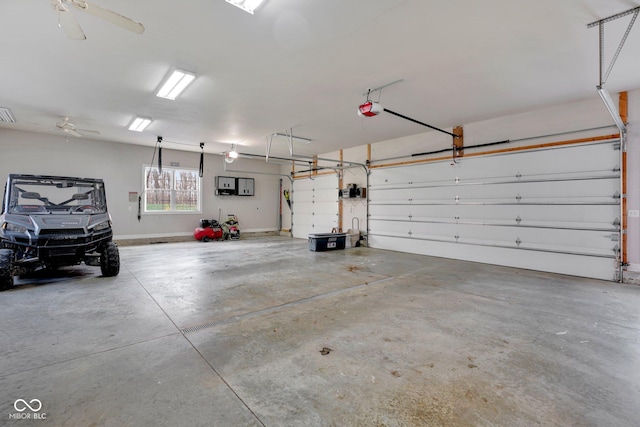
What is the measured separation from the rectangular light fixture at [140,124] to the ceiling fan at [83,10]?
4.51 m

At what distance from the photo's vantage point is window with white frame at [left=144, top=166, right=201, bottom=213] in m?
9.42

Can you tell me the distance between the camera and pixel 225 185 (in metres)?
10.8

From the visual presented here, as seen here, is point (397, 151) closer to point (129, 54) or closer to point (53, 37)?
point (129, 54)

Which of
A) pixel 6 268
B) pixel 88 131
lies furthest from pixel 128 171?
pixel 6 268

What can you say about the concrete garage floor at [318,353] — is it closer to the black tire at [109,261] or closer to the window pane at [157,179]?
the black tire at [109,261]

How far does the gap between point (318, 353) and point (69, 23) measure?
3345 mm

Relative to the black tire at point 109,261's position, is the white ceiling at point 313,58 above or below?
above

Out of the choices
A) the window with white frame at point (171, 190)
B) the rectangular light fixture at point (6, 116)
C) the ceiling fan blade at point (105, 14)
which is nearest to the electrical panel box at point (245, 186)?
the window with white frame at point (171, 190)

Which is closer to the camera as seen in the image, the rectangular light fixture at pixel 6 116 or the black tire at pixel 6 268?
the black tire at pixel 6 268

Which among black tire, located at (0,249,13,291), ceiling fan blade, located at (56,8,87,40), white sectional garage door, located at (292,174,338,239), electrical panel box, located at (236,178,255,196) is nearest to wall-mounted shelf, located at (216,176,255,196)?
electrical panel box, located at (236,178,255,196)

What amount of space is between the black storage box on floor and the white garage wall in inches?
185

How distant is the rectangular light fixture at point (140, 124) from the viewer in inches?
251

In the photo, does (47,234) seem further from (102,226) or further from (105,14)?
(105,14)

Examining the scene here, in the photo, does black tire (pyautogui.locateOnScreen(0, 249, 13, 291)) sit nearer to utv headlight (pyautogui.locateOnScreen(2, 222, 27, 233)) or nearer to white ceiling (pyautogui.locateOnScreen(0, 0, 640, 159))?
utv headlight (pyautogui.locateOnScreen(2, 222, 27, 233))
